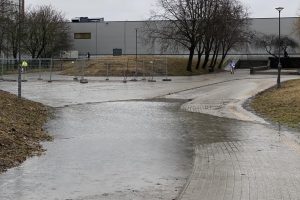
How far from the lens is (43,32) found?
77812 millimetres

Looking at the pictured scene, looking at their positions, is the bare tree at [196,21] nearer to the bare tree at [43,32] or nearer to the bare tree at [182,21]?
the bare tree at [182,21]

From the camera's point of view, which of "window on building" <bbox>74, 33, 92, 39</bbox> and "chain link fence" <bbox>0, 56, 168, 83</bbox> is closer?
"chain link fence" <bbox>0, 56, 168, 83</bbox>

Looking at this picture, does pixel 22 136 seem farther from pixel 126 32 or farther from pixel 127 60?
pixel 126 32

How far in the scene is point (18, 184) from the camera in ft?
24.5

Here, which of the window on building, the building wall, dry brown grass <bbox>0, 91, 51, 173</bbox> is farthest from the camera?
the window on building

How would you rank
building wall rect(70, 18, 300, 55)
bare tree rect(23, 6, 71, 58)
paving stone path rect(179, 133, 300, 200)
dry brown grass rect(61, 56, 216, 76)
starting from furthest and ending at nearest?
building wall rect(70, 18, 300, 55)
bare tree rect(23, 6, 71, 58)
dry brown grass rect(61, 56, 216, 76)
paving stone path rect(179, 133, 300, 200)

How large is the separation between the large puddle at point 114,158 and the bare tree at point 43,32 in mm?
62324

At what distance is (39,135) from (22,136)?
0.98 m

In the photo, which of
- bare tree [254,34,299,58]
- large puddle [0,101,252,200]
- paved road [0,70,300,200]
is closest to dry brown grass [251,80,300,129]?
paved road [0,70,300,200]

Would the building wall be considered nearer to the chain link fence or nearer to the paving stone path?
the chain link fence

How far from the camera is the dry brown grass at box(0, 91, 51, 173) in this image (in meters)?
9.09

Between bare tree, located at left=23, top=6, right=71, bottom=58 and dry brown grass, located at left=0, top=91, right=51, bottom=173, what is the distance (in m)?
63.4

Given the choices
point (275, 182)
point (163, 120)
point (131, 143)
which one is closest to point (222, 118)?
point (163, 120)

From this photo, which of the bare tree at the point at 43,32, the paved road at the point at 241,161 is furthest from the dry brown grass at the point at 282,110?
the bare tree at the point at 43,32
